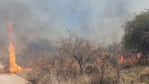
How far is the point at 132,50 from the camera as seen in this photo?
45.1m

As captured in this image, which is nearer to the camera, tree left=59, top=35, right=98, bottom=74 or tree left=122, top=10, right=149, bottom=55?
tree left=59, top=35, right=98, bottom=74

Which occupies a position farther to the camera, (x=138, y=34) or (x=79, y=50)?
(x=138, y=34)

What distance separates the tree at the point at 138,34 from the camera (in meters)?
42.8

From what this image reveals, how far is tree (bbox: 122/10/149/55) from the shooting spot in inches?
1683

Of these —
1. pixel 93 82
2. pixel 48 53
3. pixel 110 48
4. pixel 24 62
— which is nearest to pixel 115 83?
pixel 93 82

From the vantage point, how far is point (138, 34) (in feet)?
144

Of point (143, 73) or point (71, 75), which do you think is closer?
point (143, 73)

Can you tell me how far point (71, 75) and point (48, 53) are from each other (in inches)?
251

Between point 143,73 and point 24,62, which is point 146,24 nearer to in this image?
point 143,73

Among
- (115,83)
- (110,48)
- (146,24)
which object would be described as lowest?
(115,83)

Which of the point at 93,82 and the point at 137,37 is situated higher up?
the point at 137,37

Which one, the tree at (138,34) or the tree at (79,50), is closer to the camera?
the tree at (79,50)

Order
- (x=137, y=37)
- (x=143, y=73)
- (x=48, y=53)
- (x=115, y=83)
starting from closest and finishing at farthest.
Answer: (x=115, y=83) → (x=143, y=73) → (x=48, y=53) → (x=137, y=37)

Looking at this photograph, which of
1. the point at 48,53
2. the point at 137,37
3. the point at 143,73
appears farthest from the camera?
the point at 137,37
